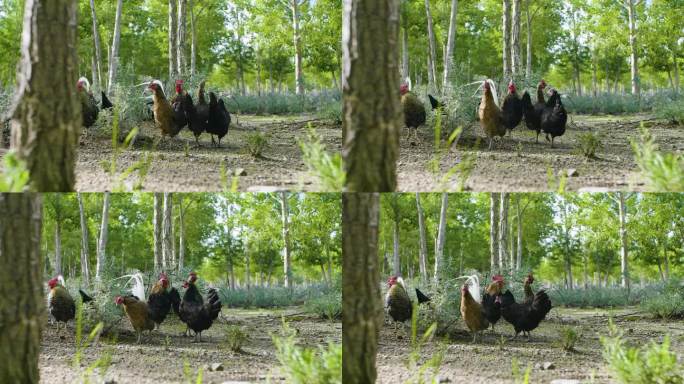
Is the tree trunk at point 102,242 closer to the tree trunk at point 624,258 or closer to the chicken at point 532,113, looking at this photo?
the chicken at point 532,113

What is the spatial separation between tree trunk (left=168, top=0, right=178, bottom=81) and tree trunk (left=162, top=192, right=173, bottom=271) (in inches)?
27.4

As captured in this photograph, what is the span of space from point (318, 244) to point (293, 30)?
124 cm

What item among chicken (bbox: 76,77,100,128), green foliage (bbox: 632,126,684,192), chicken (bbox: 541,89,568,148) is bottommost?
green foliage (bbox: 632,126,684,192)

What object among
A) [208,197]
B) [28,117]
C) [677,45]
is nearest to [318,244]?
[208,197]

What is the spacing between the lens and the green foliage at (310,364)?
153 inches

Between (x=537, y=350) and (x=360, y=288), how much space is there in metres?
1.28

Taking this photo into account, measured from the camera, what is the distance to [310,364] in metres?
3.91

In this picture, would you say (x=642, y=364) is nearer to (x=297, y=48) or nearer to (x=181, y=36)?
(x=297, y=48)

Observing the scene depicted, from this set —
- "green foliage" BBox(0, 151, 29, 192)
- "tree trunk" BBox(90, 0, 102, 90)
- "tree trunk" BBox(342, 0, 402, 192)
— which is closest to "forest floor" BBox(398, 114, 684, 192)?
"tree trunk" BBox(342, 0, 402, 192)

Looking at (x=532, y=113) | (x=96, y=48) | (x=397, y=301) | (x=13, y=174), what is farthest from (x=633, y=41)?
(x=13, y=174)

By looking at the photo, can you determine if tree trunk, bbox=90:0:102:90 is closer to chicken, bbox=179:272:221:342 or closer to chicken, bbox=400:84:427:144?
chicken, bbox=179:272:221:342

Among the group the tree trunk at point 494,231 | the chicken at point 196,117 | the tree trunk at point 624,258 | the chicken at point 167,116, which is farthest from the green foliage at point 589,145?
the chicken at point 167,116

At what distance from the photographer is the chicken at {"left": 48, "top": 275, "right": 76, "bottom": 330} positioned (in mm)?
3871

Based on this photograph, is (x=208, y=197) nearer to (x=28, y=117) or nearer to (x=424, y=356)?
(x=28, y=117)
